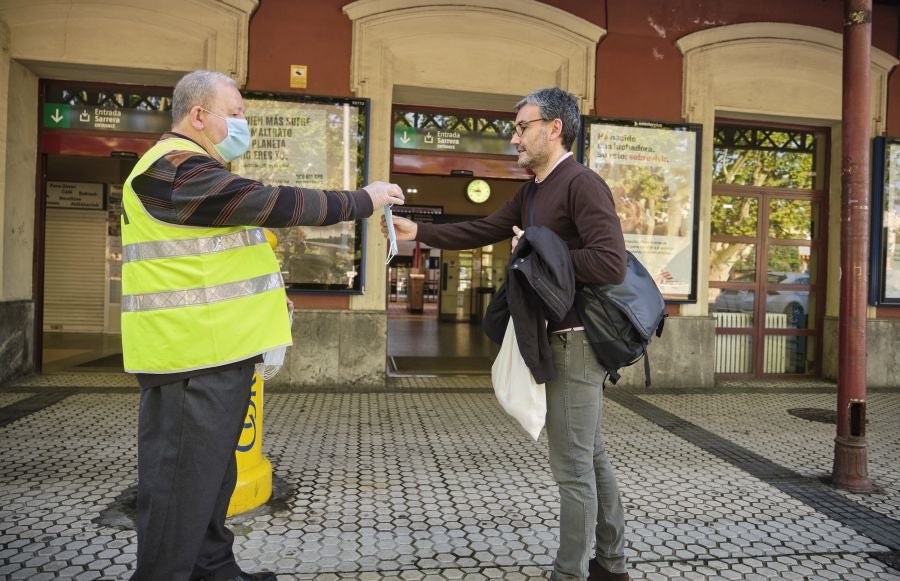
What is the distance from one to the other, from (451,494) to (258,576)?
55.3 inches

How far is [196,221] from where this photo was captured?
6.53ft

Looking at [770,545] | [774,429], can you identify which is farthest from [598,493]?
[774,429]

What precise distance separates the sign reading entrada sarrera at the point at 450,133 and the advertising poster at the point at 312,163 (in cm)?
89

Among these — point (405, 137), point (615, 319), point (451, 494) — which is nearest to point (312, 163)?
point (405, 137)

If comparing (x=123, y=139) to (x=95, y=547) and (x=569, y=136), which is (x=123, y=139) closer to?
(x=95, y=547)

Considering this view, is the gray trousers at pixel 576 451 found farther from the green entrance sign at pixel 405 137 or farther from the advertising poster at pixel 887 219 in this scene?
the advertising poster at pixel 887 219

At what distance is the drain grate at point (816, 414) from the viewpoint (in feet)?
19.5

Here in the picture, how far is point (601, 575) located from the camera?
8.43 ft

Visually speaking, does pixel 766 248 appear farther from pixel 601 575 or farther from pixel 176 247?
pixel 176 247

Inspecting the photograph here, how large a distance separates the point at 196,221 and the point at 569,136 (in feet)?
4.77

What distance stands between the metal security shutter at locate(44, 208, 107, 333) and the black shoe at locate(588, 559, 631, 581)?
1180 centimetres

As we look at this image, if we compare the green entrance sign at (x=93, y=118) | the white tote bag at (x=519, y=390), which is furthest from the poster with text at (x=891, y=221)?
the green entrance sign at (x=93, y=118)

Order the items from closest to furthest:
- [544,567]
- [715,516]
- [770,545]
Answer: [544,567] → [770,545] → [715,516]

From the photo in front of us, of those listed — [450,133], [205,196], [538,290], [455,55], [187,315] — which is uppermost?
[455,55]
